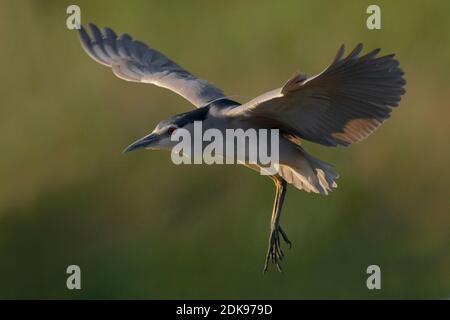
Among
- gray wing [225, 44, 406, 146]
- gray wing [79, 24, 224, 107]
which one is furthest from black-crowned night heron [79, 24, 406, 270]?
gray wing [79, 24, 224, 107]

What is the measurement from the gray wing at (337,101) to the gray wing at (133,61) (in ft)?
2.58

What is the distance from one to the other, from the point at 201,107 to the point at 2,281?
127 inches

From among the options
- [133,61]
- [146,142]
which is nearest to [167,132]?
[146,142]

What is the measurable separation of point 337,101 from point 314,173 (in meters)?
0.38

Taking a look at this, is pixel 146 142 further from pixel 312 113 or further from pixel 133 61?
pixel 133 61

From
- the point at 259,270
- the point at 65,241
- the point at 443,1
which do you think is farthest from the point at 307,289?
the point at 443,1

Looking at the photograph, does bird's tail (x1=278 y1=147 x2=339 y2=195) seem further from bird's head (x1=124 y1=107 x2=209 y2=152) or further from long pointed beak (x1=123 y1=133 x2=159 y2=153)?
long pointed beak (x1=123 y1=133 x2=159 y2=153)

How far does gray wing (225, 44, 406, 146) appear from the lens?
150 inches

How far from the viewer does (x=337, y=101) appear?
396cm

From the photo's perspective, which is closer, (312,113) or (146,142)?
(312,113)

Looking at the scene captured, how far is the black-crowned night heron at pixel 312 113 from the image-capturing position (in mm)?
3838

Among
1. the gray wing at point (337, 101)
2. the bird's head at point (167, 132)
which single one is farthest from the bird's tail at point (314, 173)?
the bird's head at point (167, 132)

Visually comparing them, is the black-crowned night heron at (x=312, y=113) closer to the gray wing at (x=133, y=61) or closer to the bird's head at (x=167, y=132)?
the bird's head at (x=167, y=132)

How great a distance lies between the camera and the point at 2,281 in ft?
23.5
